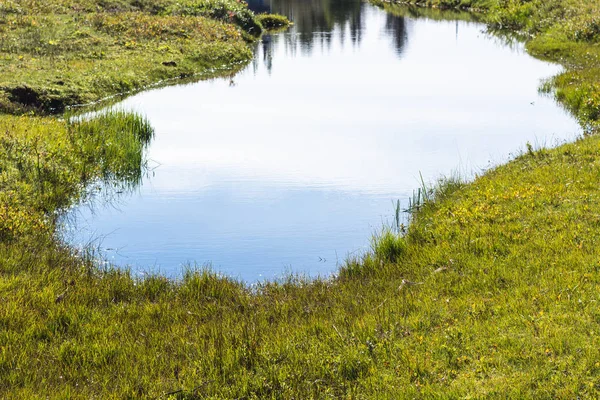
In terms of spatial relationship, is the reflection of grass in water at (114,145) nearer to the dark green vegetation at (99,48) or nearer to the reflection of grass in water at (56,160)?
the reflection of grass in water at (56,160)

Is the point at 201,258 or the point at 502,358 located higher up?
the point at 502,358

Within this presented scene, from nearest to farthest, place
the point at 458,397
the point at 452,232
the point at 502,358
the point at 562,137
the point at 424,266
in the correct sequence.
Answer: the point at 458,397
the point at 502,358
the point at 424,266
the point at 452,232
the point at 562,137

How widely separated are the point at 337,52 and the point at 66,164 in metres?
33.5

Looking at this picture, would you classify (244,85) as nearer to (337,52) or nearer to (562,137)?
(337,52)

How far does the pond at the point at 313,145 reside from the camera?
14.8 meters

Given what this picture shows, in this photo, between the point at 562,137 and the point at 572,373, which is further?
the point at 562,137

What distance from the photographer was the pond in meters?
14.8

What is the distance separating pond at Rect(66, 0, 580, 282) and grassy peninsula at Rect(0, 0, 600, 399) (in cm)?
152

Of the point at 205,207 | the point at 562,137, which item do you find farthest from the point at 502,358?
the point at 562,137

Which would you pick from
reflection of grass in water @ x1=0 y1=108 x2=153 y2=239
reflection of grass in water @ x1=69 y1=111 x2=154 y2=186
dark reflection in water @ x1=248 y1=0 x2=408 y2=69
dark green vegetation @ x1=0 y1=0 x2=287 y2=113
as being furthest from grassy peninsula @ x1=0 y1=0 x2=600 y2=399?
dark reflection in water @ x1=248 y1=0 x2=408 y2=69

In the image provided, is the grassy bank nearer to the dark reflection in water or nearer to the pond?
the pond

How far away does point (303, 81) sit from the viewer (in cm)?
3725

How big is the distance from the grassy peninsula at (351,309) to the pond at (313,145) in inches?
59.8

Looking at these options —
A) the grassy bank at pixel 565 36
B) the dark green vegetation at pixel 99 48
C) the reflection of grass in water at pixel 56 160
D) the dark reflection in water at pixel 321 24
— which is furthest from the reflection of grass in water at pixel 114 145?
the dark reflection in water at pixel 321 24
